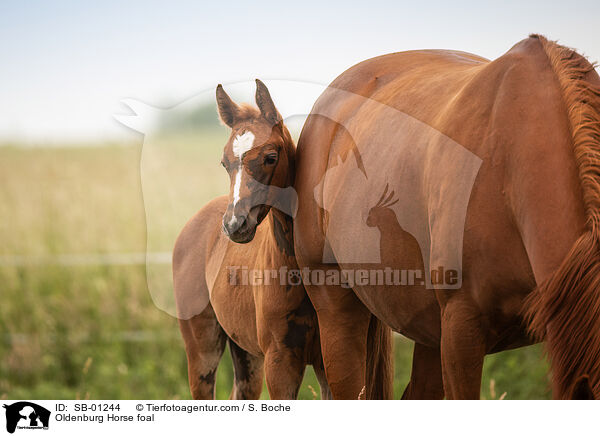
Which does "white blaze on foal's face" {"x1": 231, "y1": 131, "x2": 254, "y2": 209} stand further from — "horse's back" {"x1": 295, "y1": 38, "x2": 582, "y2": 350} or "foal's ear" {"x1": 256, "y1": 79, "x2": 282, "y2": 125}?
"horse's back" {"x1": 295, "y1": 38, "x2": 582, "y2": 350}

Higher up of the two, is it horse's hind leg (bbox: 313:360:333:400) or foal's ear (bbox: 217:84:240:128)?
foal's ear (bbox: 217:84:240:128)

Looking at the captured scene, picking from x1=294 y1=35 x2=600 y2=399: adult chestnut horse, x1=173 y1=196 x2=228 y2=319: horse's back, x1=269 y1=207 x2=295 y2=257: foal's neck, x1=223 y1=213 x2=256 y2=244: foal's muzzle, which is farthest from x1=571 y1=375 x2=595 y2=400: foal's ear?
x1=173 y1=196 x2=228 y2=319: horse's back

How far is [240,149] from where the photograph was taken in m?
2.03

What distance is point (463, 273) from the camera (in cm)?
144

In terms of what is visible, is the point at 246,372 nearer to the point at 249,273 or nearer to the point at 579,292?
the point at 249,273

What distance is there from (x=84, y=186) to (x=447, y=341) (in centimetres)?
479

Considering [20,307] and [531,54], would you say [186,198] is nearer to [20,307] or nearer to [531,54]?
[531,54]

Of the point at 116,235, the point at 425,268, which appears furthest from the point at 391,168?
the point at 116,235

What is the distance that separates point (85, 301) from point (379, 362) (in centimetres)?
363

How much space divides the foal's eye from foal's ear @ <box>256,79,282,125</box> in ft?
0.38

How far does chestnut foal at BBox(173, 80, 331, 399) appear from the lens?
2.04 metres

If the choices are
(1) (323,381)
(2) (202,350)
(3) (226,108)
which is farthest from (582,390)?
(2) (202,350)

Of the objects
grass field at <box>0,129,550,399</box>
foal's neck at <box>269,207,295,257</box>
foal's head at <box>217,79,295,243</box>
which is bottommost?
grass field at <box>0,129,550,399</box>

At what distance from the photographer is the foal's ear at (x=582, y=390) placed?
1233 mm
